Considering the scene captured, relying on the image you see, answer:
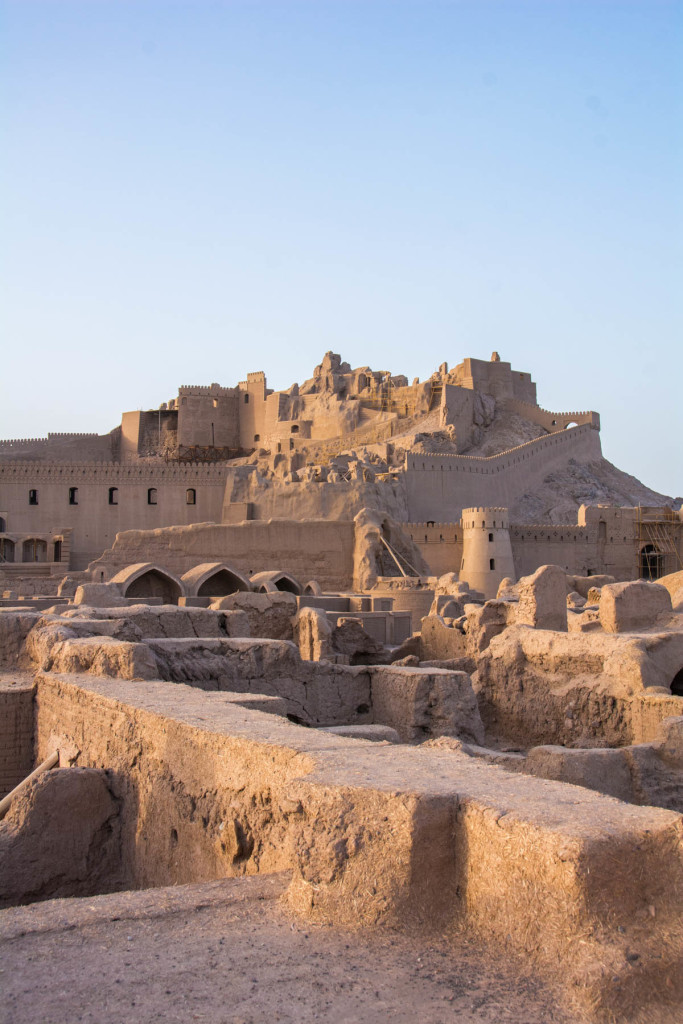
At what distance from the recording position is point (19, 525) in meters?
33.7

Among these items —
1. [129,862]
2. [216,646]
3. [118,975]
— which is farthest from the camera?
[216,646]

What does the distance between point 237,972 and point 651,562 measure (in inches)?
1344

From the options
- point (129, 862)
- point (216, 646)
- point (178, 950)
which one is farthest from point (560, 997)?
point (216, 646)

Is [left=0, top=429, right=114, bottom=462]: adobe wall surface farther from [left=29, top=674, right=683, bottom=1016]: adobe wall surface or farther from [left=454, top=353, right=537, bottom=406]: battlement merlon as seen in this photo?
[left=29, top=674, right=683, bottom=1016]: adobe wall surface

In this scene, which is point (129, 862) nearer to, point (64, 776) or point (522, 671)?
point (64, 776)

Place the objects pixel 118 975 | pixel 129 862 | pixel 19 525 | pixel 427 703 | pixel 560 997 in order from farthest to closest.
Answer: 1. pixel 19 525
2. pixel 427 703
3. pixel 129 862
4. pixel 118 975
5. pixel 560 997

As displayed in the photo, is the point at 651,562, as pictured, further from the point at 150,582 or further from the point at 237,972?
the point at 237,972

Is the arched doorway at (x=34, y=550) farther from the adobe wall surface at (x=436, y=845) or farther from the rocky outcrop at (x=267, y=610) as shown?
the adobe wall surface at (x=436, y=845)

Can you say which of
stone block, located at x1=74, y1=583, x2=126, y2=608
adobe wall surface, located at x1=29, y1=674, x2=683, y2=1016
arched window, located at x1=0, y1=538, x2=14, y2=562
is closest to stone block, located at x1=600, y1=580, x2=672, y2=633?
adobe wall surface, located at x1=29, y1=674, x2=683, y2=1016

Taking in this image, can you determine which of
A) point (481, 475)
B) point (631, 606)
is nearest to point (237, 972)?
point (631, 606)

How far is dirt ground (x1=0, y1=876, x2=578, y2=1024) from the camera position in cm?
248

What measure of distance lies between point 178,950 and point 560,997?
1.14 meters

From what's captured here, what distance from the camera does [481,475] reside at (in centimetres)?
3725

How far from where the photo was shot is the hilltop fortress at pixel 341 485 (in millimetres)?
29297
